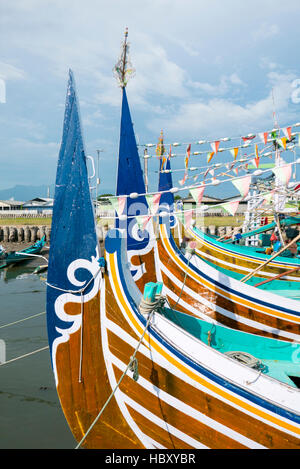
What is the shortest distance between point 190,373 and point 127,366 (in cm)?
73

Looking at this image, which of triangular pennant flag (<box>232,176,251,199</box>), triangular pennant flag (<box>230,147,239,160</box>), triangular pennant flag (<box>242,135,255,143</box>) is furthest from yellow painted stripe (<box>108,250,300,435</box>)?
triangular pennant flag (<box>242,135,255,143</box>)

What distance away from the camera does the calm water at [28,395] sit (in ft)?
17.7

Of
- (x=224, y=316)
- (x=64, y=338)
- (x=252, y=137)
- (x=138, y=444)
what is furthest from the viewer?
(x=252, y=137)

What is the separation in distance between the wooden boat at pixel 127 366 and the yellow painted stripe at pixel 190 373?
11 mm

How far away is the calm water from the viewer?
17.7ft

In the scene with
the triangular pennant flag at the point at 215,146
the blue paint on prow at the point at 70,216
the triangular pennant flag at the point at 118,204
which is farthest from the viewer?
the triangular pennant flag at the point at 215,146

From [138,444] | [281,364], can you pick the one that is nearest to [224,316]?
[281,364]

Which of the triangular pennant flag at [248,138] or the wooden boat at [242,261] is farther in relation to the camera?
the wooden boat at [242,261]

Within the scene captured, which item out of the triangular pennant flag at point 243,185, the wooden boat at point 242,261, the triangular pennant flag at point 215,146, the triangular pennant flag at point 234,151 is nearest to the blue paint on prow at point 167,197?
the wooden boat at point 242,261

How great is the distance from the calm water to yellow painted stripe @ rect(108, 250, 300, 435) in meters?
3.27

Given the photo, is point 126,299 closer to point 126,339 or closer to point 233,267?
point 126,339

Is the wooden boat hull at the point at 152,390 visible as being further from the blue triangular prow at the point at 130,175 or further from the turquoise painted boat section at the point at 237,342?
the blue triangular prow at the point at 130,175

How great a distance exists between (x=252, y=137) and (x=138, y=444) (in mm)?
9234

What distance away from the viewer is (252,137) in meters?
10.0
